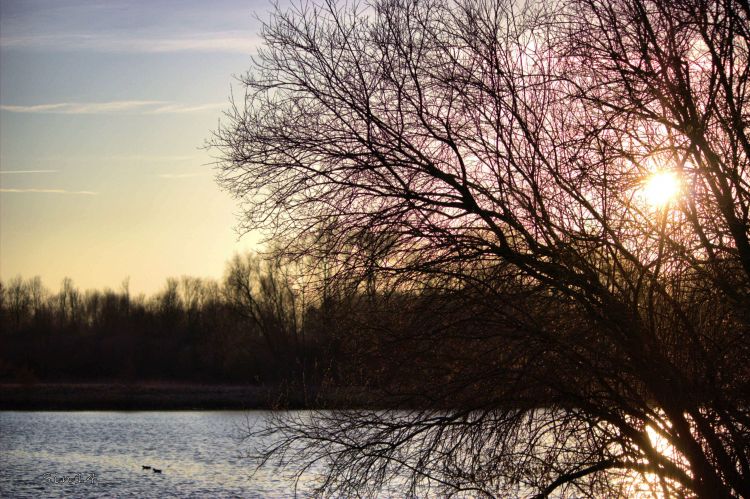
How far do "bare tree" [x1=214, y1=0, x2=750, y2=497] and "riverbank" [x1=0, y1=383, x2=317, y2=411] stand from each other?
114 feet

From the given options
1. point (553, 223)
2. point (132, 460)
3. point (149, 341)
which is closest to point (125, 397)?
point (149, 341)

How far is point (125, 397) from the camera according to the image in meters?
50.7

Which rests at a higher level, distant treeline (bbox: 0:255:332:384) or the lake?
distant treeline (bbox: 0:255:332:384)

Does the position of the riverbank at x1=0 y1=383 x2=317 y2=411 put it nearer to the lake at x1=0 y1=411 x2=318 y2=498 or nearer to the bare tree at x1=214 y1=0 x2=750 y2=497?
the lake at x1=0 y1=411 x2=318 y2=498

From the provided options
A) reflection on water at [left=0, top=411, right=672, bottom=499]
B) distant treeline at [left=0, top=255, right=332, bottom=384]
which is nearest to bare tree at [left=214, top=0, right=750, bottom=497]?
reflection on water at [left=0, top=411, right=672, bottom=499]

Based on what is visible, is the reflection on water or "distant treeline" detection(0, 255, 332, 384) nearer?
the reflection on water

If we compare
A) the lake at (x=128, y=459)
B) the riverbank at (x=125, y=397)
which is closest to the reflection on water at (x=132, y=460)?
the lake at (x=128, y=459)

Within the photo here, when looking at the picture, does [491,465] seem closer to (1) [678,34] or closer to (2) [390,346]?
(2) [390,346]

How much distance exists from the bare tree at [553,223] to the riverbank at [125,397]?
34843mm

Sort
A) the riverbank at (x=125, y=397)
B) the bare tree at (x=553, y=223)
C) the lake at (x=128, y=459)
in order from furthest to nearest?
the riverbank at (x=125, y=397), the lake at (x=128, y=459), the bare tree at (x=553, y=223)

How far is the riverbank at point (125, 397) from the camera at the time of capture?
1823 inches

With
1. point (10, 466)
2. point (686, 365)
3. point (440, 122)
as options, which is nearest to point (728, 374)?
point (686, 365)

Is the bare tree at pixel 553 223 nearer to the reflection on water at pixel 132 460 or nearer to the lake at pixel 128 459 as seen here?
the reflection on water at pixel 132 460

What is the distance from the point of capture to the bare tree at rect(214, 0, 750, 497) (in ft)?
25.5
